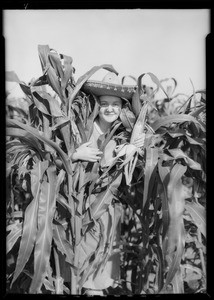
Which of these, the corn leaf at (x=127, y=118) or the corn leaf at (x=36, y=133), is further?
the corn leaf at (x=127, y=118)

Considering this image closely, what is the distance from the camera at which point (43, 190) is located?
97 cm

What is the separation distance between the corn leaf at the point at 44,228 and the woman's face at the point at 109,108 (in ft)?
0.83

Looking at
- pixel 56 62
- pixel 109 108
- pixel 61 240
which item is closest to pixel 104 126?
pixel 109 108

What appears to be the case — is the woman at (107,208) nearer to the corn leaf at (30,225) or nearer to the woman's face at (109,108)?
the woman's face at (109,108)

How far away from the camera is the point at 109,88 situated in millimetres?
1129

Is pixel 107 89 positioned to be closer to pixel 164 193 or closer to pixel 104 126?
pixel 104 126

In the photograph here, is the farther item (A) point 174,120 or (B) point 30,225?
(A) point 174,120

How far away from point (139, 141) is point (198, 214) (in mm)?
237

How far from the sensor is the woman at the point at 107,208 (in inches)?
43.3

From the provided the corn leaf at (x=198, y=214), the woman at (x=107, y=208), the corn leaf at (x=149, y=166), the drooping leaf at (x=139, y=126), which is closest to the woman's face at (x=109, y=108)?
the woman at (x=107, y=208)

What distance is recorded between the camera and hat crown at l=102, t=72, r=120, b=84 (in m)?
1.16

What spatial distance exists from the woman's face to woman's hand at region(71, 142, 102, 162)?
0.15m

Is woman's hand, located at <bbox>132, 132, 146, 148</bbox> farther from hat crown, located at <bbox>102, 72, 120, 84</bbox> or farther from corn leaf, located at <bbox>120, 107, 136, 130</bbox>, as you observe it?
hat crown, located at <bbox>102, 72, 120, 84</bbox>
